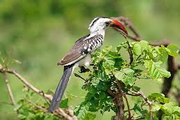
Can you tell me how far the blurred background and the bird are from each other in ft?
14.9

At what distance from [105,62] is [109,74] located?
0.04 meters

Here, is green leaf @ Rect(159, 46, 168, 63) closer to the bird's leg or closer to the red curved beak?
the red curved beak

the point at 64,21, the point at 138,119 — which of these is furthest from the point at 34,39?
the point at 138,119

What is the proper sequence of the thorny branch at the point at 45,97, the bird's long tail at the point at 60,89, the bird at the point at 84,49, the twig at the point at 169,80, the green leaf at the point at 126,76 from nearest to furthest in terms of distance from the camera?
the green leaf at the point at 126,76, the bird's long tail at the point at 60,89, the bird at the point at 84,49, the thorny branch at the point at 45,97, the twig at the point at 169,80

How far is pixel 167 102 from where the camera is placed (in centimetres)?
199

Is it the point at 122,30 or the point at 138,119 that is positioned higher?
the point at 122,30

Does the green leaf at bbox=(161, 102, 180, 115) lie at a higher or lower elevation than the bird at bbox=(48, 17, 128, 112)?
lower

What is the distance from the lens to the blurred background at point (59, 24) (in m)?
7.87

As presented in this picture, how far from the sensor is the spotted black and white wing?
2336 millimetres

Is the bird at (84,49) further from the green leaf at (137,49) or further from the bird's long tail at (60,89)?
the green leaf at (137,49)

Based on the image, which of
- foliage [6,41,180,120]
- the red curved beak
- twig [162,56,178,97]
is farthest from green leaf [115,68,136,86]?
twig [162,56,178,97]

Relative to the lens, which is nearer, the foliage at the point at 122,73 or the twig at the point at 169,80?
the foliage at the point at 122,73

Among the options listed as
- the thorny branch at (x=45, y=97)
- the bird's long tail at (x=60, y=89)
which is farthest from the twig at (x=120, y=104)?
the thorny branch at (x=45, y=97)

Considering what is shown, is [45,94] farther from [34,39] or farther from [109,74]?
[34,39]
